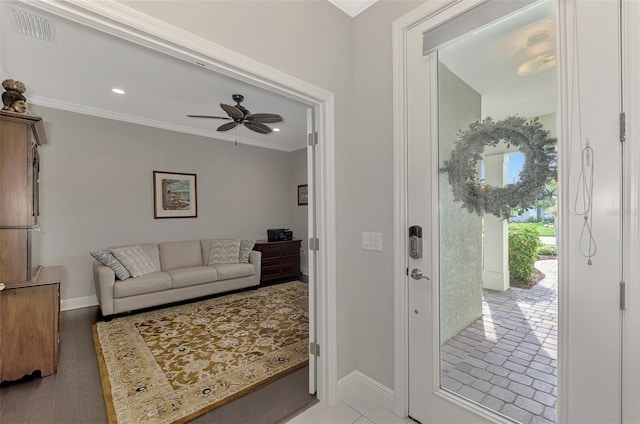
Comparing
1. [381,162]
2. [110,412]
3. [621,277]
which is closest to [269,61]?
[381,162]

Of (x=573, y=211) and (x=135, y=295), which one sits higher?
(x=573, y=211)

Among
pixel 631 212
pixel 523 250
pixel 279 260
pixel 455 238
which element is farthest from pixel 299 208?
pixel 631 212

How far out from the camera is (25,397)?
1998mm

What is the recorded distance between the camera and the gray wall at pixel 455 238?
5.09 feet

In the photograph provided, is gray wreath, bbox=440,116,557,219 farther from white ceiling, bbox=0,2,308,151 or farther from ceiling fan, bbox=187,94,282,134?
ceiling fan, bbox=187,94,282,134

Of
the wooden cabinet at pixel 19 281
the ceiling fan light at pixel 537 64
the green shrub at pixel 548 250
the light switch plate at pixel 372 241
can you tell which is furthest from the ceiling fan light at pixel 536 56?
the wooden cabinet at pixel 19 281

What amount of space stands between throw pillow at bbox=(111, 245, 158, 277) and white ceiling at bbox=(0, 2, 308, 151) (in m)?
2.05

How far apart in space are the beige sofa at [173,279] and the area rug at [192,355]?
0.20 meters

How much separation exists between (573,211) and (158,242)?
5190 millimetres

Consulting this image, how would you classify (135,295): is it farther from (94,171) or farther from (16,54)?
(16,54)

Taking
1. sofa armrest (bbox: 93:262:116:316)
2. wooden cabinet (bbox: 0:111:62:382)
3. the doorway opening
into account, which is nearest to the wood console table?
wooden cabinet (bbox: 0:111:62:382)

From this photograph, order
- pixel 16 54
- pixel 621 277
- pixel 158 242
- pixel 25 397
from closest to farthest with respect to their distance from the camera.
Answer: pixel 621 277, pixel 25 397, pixel 16 54, pixel 158 242

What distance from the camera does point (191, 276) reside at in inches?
160

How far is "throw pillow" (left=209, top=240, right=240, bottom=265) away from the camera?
4.75m
